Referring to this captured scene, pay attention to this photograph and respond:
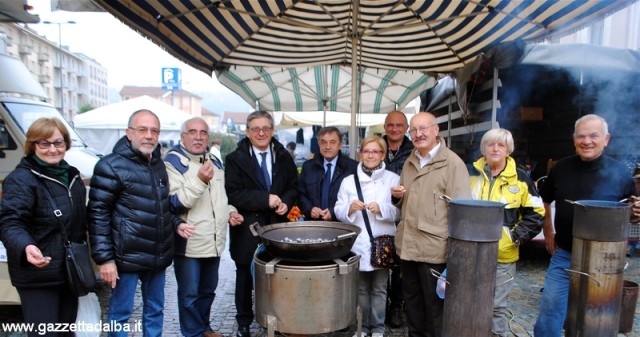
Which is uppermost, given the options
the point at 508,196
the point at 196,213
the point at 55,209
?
the point at 508,196

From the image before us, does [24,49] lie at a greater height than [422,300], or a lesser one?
greater

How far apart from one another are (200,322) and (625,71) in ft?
17.3

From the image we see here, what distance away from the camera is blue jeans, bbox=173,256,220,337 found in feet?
9.88

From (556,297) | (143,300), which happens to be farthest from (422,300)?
(143,300)

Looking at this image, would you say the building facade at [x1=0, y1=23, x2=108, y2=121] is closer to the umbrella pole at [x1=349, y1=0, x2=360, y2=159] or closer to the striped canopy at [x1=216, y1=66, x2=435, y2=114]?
the striped canopy at [x1=216, y1=66, x2=435, y2=114]

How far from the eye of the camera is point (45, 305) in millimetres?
2334

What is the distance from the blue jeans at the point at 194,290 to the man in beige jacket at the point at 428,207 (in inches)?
61.1

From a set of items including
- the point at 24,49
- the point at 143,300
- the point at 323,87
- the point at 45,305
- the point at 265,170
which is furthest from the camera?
the point at 24,49

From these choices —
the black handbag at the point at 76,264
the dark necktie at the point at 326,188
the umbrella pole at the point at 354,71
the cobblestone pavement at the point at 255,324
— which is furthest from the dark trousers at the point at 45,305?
the umbrella pole at the point at 354,71

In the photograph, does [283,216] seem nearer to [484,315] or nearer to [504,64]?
Answer: [484,315]

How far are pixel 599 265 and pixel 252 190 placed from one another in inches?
94.1

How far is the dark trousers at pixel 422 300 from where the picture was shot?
2664 millimetres

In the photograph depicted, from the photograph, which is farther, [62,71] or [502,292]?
[62,71]

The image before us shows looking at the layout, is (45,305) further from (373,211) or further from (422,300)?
(422,300)
